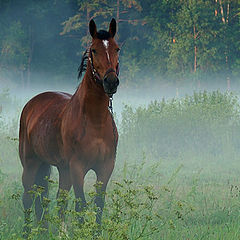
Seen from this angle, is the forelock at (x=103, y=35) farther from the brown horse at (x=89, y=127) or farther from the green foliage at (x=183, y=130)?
the green foliage at (x=183, y=130)

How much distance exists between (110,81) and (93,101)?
2.11ft

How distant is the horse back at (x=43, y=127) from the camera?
5.75m

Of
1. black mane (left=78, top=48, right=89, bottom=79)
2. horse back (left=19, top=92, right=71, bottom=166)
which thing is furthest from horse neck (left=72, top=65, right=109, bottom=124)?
horse back (left=19, top=92, right=71, bottom=166)

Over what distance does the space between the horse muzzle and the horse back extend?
122 centimetres

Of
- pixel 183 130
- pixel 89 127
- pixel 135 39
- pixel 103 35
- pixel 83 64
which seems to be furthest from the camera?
pixel 135 39

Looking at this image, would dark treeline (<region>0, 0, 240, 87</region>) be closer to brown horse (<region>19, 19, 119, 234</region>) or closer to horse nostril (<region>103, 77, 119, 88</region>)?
brown horse (<region>19, 19, 119, 234</region>)

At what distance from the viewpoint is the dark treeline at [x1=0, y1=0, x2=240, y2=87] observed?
26641mm

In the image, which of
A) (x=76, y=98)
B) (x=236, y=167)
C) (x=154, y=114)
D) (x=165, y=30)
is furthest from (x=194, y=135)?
(x=165, y=30)

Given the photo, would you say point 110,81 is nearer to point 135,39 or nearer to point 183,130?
point 183,130

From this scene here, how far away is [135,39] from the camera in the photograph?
32406 millimetres

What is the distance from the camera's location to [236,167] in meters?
11.5

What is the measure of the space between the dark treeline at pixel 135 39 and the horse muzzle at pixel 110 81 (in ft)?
69.6

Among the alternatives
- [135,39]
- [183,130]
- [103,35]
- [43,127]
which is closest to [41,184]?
[43,127]

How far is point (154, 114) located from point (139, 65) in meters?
18.1
